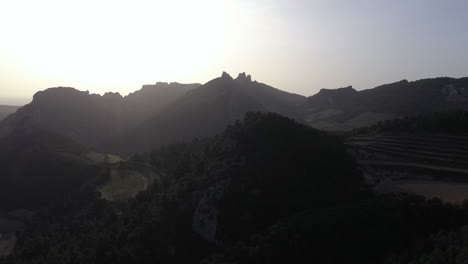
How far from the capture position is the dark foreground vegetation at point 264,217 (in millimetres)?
39250

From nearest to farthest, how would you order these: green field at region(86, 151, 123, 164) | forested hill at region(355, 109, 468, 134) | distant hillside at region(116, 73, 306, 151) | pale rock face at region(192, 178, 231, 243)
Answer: pale rock face at region(192, 178, 231, 243) < forested hill at region(355, 109, 468, 134) < green field at region(86, 151, 123, 164) < distant hillside at region(116, 73, 306, 151)

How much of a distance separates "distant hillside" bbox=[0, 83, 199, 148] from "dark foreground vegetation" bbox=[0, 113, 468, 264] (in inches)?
4165

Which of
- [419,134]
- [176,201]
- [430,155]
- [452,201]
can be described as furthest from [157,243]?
[419,134]

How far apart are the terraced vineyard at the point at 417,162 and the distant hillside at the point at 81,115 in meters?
128

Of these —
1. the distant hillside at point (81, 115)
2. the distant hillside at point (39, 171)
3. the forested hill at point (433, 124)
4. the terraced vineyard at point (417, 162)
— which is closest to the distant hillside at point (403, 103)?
the forested hill at point (433, 124)

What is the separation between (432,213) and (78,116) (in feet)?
538

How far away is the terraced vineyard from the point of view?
51500mm

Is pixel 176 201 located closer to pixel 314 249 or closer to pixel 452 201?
pixel 314 249

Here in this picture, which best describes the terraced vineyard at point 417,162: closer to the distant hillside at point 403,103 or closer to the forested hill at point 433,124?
the forested hill at point 433,124

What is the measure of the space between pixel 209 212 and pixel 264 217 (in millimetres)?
6311

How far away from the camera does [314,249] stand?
128 feet

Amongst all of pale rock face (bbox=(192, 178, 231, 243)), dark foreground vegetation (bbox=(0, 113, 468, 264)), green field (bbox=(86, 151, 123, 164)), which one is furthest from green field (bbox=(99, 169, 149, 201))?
pale rock face (bbox=(192, 178, 231, 243))

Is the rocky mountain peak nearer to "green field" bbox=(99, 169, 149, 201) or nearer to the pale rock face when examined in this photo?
"green field" bbox=(99, 169, 149, 201)

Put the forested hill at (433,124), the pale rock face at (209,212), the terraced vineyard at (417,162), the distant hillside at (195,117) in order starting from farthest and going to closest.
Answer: the distant hillside at (195,117), the forested hill at (433,124), the terraced vineyard at (417,162), the pale rock face at (209,212)
